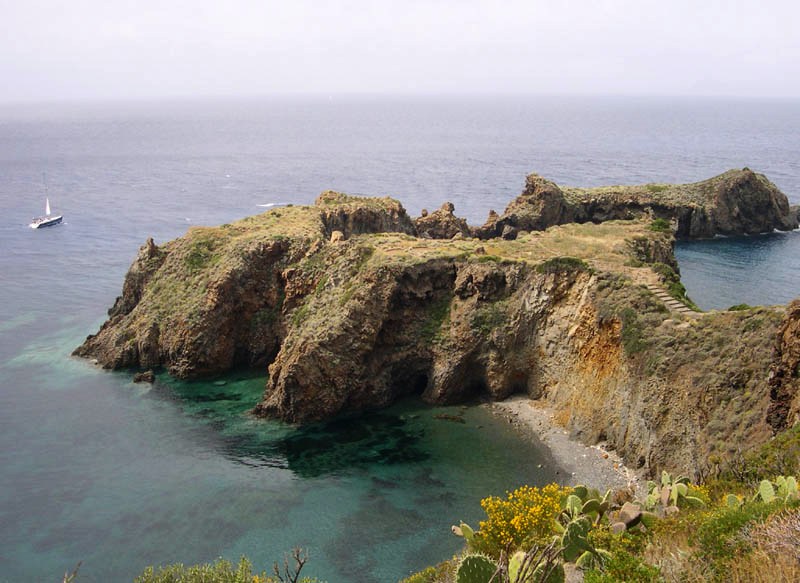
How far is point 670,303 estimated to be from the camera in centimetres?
4866

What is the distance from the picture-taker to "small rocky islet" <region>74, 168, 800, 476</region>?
41250 mm

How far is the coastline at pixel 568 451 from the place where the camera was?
140 feet

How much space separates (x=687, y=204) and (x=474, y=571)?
100296 mm

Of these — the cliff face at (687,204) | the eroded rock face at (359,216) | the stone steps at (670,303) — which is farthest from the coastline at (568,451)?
the cliff face at (687,204)

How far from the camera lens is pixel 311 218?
73062 millimetres

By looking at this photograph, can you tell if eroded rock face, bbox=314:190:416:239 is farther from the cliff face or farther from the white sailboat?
the white sailboat

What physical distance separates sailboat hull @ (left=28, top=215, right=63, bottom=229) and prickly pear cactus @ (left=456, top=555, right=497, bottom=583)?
119 meters

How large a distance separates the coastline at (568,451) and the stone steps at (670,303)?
35.9ft

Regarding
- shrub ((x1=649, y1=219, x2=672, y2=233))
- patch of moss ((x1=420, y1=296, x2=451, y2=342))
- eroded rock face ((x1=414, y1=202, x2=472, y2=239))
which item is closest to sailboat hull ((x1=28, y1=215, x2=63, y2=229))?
eroded rock face ((x1=414, y1=202, x2=472, y2=239))

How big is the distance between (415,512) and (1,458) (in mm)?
29939

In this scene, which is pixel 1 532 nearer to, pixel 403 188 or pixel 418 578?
pixel 418 578

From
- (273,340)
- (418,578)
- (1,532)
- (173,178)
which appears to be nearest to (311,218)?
(273,340)

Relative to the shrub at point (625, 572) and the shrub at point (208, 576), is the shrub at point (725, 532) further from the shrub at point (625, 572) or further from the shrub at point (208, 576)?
the shrub at point (208, 576)

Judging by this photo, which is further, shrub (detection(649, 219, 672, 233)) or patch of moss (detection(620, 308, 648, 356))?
shrub (detection(649, 219, 672, 233))
